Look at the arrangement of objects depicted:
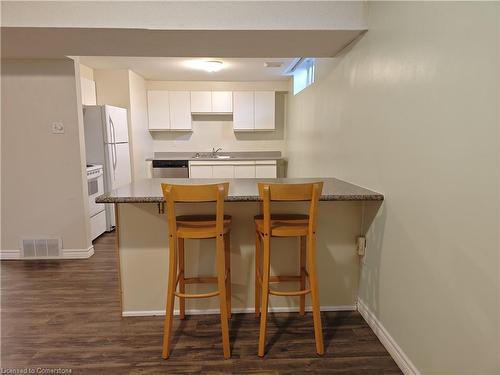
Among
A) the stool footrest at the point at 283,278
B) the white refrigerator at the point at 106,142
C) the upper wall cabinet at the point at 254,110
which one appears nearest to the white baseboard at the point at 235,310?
the stool footrest at the point at 283,278

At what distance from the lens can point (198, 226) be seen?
1938 millimetres

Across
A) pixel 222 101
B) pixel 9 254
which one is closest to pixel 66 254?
pixel 9 254

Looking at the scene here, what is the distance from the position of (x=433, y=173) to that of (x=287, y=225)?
837 mm

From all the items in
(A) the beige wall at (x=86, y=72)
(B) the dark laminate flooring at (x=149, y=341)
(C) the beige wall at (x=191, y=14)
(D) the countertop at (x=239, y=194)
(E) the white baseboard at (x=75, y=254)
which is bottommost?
(B) the dark laminate flooring at (x=149, y=341)

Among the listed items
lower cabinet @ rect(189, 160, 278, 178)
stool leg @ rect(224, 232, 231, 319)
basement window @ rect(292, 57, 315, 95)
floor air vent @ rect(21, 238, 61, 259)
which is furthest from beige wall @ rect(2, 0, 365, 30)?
lower cabinet @ rect(189, 160, 278, 178)

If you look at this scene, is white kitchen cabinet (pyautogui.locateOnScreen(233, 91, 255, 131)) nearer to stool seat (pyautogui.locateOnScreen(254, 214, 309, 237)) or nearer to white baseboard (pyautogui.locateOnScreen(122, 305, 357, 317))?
stool seat (pyautogui.locateOnScreen(254, 214, 309, 237))

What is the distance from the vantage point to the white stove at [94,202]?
3.68 m

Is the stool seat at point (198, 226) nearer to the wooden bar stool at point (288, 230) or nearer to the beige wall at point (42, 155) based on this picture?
the wooden bar stool at point (288, 230)

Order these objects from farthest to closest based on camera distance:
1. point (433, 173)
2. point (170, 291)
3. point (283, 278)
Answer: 1. point (283, 278)
2. point (170, 291)
3. point (433, 173)

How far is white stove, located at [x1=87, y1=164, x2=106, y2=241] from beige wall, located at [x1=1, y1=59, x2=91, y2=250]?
1.03ft

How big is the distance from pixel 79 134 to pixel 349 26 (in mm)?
2686

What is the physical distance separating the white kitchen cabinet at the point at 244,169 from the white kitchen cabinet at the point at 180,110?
44.9 inches

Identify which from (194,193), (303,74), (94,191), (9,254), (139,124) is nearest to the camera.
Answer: (194,193)

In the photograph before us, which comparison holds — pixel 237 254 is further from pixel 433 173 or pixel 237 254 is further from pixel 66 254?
pixel 66 254
